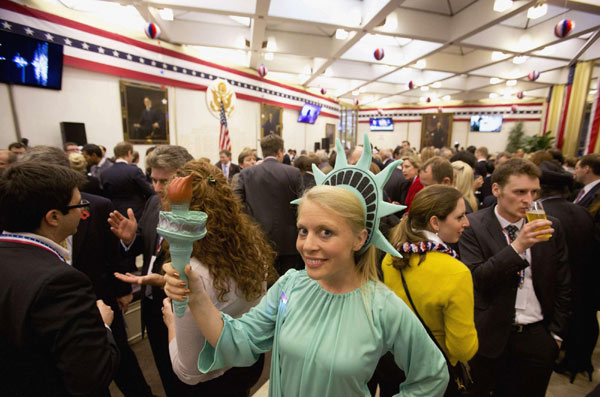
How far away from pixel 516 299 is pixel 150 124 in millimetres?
6830

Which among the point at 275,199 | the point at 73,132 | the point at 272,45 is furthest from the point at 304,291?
the point at 272,45

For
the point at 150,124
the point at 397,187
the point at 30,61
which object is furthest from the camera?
Result: the point at 150,124

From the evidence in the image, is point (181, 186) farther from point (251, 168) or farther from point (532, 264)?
point (251, 168)

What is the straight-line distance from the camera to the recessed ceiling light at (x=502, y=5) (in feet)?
15.1

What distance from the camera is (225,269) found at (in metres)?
1.31

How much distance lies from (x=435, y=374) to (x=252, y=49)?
24.6ft

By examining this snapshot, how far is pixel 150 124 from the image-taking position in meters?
6.32

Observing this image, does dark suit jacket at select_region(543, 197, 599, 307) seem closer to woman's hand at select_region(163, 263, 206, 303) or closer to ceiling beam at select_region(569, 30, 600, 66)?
woman's hand at select_region(163, 263, 206, 303)

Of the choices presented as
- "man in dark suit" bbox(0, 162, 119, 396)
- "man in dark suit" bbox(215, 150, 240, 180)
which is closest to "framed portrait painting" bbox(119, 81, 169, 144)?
"man in dark suit" bbox(215, 150, 240, 180)

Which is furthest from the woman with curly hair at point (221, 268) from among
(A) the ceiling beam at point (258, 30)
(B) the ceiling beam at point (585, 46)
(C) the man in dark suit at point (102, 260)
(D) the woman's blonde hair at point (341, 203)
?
(B) the ceiling beam at point (585, 46)

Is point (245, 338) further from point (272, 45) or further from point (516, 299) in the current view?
point (272, 45)

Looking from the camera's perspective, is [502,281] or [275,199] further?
[275,199]

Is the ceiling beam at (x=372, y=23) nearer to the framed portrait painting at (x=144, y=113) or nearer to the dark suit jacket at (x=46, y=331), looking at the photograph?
the framed portrait painting at (x=144, y=113)

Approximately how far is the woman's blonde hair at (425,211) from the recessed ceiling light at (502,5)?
4845 mm
